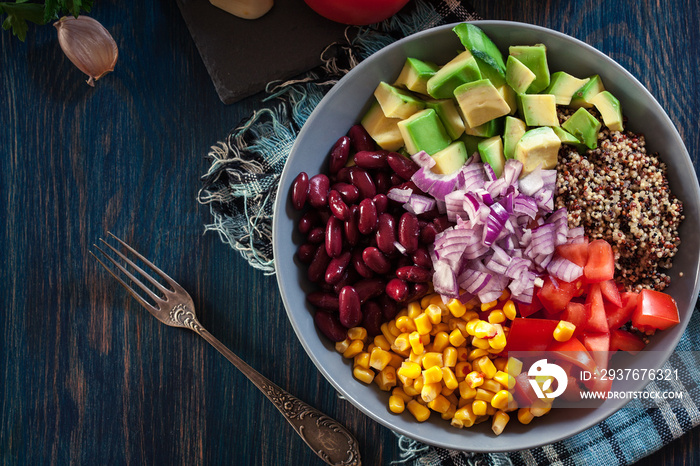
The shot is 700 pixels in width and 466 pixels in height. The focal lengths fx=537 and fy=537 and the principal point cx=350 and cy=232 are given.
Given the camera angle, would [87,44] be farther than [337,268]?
Yes

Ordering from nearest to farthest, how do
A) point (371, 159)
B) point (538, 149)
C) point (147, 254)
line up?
point (538, 149) → point (371, 159) → point (147, 254)

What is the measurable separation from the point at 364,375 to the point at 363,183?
1.94ft

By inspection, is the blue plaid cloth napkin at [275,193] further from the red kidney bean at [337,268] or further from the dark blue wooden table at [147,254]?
the red kidney bean at [337,268]

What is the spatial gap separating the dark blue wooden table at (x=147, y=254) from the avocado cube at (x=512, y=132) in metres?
0.48

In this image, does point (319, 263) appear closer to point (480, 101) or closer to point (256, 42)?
point (480, 101)

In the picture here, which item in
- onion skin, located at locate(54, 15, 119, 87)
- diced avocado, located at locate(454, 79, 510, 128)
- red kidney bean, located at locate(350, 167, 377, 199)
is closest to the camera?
diced avocado, located at locate(454, 79, 510, 128)

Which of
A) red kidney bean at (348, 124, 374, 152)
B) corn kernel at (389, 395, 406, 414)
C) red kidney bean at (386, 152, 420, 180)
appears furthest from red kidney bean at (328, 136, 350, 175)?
corn kernel at (389, 395, 406, 414)

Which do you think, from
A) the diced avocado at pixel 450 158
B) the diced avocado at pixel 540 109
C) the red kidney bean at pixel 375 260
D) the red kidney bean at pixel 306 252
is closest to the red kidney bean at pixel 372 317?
the red kidney bean at pixel 375 260

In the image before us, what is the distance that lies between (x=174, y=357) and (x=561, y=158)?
55.9 inches

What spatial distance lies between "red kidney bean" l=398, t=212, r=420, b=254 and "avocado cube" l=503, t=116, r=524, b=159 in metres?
0.35

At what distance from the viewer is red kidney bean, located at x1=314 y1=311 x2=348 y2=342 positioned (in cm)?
164

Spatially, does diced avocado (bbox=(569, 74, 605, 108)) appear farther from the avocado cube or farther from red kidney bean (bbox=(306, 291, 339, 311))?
red kidney bean (bbox=(306, 291, 339, 311))

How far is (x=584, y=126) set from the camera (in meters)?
1.55

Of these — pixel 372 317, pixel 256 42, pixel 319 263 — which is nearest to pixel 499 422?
pixel 372 317
